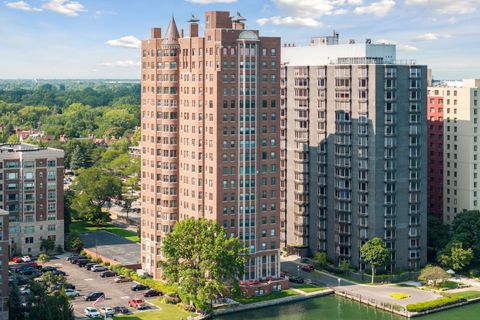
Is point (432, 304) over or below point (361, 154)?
below

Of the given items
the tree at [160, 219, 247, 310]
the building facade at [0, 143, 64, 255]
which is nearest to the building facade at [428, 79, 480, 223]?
the tree at [160, 219, 247, 310]

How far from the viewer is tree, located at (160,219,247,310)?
122 meters

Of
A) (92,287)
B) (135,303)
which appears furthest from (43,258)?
(135,303)

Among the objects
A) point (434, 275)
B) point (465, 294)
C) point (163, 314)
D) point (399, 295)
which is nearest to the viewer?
point (163, 314)

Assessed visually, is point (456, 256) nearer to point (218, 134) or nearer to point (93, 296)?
point (218, 134)

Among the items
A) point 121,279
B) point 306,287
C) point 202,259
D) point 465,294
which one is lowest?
point 465,294

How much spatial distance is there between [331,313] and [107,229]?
3069 inches

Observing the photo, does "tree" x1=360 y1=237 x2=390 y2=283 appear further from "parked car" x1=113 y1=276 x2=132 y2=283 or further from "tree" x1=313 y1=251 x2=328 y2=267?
"parked car" x1=113 y1=276 x2=132 y2=283

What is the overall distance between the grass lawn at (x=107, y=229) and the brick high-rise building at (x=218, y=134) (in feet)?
120

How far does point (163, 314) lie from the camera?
121 m

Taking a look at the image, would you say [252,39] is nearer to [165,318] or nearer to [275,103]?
[275,103]

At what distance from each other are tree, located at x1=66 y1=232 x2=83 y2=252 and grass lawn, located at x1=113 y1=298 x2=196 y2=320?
44350mm

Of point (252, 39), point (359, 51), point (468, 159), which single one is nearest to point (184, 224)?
point (252, 39)

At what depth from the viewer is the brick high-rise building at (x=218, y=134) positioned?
133375 mm
